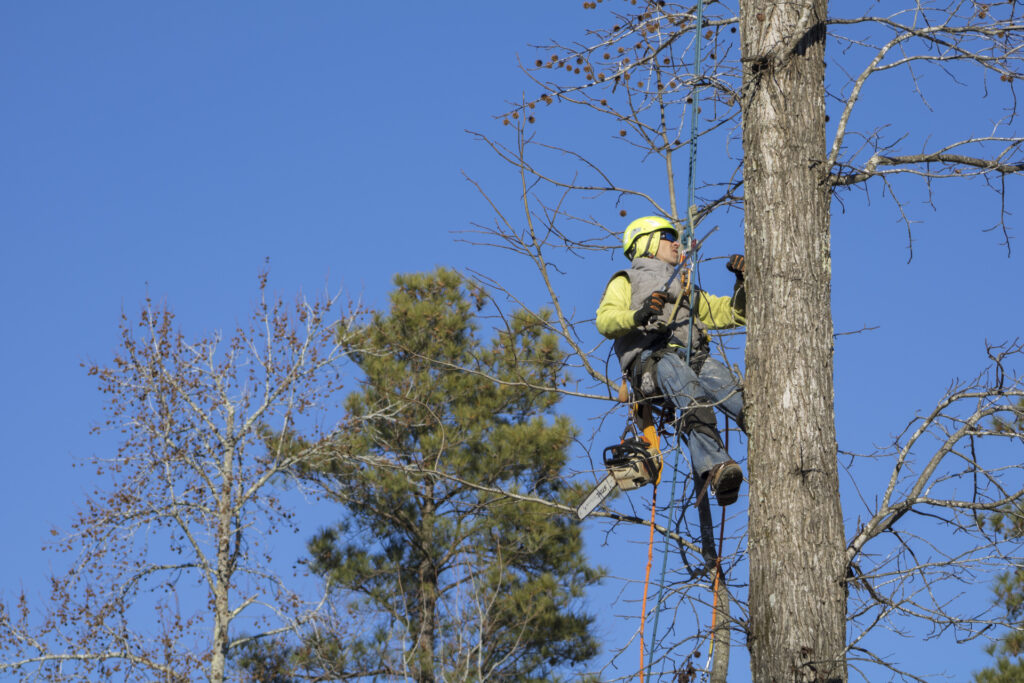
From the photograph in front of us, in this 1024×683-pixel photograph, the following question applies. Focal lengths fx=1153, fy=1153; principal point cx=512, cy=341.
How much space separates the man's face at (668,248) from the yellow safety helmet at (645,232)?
2 cm

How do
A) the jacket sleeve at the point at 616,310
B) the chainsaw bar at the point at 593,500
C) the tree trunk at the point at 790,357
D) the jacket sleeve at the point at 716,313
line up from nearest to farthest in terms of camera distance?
the tree trunk at the point at 790,357, the chainsaw bar at the point at 593,500, the jacket sleeve at the point at 616,310, the jacket sleeve at the point at 716,313

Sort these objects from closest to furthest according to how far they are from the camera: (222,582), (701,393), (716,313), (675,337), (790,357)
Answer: (790,357) < (701,393) < (675,337) < (716,313) < (222,582)

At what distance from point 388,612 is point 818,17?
1182cm

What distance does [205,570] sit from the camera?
14.7 m

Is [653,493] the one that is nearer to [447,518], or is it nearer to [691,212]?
[691,212]

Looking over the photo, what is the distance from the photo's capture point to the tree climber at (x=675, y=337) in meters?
4.94

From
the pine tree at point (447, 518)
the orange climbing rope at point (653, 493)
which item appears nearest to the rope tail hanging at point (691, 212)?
the orange climbing rope at point (653, 493)

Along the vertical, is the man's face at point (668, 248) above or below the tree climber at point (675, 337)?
above

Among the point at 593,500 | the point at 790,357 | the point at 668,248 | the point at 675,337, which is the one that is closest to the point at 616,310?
the point at 675,337

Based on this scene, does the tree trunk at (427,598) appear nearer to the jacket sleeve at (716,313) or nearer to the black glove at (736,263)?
the jacket sleeve at (716,313)

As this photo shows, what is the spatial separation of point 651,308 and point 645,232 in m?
0.76

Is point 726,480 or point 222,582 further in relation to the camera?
point 222,582

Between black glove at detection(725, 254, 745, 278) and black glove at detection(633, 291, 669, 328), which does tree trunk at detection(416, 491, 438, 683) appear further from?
black glove at detection(725, 254, 745, 278)

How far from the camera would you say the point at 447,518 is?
→ 1564 cm
